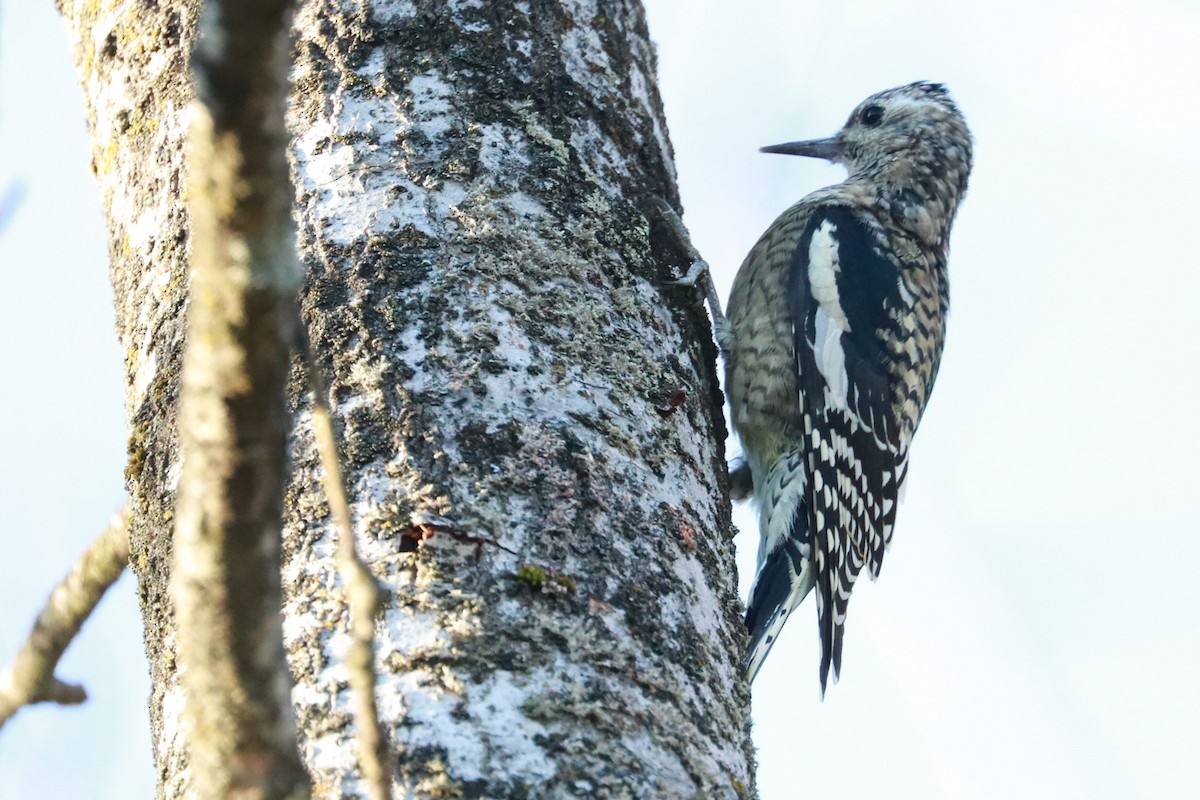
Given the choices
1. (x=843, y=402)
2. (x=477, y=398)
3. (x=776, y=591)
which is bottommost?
(x=776, y=591)

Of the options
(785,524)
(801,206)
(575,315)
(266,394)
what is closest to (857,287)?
(801,206)

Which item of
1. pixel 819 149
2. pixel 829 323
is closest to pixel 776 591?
pixel 829 323

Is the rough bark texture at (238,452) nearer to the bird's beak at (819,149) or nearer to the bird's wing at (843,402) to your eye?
the bird's wing at (843,402)

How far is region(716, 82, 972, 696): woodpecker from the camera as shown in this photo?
3.46 metres

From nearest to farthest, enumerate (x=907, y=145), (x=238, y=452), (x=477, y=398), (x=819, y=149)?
(x=238, y=452)
(x=477, y=398)
(x=907, y=145)
(x=819, y=149)

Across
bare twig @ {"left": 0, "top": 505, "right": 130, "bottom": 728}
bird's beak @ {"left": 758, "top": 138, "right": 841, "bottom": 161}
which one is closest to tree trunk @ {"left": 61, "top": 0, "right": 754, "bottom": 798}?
bare twig @ {"left": 0, "top": 505, "right": 130, "bottom": 728}

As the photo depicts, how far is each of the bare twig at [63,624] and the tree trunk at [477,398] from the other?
0.12m

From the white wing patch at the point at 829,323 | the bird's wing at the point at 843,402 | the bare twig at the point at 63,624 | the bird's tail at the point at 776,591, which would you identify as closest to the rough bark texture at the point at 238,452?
the bare twig at the point at 63,624

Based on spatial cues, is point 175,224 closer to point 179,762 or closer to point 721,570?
point 179,762

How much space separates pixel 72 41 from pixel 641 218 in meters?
1.21

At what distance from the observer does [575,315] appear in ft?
6.78

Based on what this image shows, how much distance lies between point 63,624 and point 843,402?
2192mm

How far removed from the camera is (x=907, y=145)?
4.75 m

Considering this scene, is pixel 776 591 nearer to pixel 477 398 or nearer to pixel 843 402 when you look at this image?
pixel 843 402
